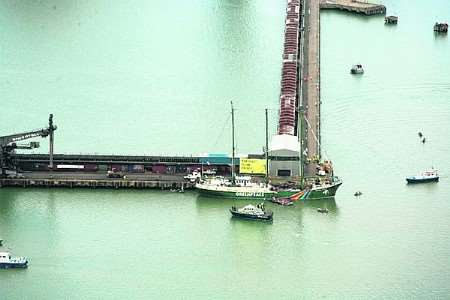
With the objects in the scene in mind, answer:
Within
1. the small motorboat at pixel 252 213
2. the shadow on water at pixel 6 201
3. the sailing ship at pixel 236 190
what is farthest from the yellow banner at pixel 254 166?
the shadow on water at pixel 6 201

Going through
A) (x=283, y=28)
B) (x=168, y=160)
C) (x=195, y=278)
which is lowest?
(x=195, y=278)

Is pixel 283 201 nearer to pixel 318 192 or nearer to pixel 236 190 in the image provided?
pixel 318 192

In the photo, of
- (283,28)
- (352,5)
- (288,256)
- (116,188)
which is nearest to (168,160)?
(116,188)

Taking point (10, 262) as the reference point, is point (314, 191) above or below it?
above

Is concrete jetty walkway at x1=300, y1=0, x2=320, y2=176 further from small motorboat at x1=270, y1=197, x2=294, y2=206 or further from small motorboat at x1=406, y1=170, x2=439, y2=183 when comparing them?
small motorboat at x1=406, y1=170, x2=439, y2=183

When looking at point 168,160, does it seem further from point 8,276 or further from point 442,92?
point 442,92

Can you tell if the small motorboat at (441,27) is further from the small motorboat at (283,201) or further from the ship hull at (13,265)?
the ship hull at (13,265)

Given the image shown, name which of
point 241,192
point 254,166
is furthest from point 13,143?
point 254,166
